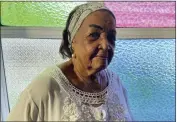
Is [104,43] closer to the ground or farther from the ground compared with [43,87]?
farther from the ground

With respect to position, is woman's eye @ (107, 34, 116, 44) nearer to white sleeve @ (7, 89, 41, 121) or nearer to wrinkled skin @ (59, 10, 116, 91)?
wrinkled skin @ (59, 10, 116, 91)

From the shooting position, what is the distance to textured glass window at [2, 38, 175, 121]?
1.43 m

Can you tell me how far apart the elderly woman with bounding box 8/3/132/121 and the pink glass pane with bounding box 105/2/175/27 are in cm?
56

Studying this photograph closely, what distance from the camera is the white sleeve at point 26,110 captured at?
0.83 meters

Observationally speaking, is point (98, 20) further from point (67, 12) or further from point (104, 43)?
point (67, 12)

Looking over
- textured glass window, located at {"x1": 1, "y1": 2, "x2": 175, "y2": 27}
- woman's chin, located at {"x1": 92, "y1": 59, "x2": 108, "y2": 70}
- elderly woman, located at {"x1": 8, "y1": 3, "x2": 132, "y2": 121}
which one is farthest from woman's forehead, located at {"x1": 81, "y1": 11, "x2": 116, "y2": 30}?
textured glass window, located at {"x1": 1, "y1": 2, "x2": 175, "y2": 27}

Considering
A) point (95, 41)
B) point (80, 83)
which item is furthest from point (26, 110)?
point (95, 41)

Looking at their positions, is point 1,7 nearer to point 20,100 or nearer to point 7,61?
point 7,61

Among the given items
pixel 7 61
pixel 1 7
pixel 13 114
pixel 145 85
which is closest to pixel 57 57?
pixel 7 61

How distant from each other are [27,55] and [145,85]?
27.0 inches

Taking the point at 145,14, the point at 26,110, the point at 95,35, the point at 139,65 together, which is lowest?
the point at 26,110

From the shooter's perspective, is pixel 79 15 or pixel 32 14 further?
pixel 32 14

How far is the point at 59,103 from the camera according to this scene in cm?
85

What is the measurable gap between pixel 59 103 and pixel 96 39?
0.24 metres
